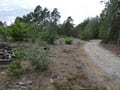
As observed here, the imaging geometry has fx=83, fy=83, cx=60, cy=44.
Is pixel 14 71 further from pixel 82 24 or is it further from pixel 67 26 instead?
pixel 82 24

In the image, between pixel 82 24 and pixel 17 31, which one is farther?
pixel 82 24

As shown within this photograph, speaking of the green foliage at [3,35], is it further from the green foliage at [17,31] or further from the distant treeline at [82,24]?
the green foliage at [17,31]

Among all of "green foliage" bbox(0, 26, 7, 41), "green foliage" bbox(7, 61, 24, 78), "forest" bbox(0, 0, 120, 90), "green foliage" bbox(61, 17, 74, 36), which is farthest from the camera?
"green foliage" bbox(61, 17, 74, 36)

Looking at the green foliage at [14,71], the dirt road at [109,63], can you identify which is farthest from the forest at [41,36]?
the dirt road at [109,63]

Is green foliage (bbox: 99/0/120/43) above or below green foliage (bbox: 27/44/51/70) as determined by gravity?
above

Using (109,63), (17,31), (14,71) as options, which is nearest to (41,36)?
(14,71)

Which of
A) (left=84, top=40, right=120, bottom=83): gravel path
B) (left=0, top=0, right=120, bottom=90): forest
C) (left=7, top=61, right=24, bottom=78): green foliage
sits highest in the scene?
(left=0, top=0, right=120, bottom=90): forest

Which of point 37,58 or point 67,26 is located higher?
point 67,26

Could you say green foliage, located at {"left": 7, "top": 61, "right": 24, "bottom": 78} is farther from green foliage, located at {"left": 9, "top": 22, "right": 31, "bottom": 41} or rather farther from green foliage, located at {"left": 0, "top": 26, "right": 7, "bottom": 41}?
green foliage, located at {"left": 9, "top": 22, "right": 31, "bottom": 41}

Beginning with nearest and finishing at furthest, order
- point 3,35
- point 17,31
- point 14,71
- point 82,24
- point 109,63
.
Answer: point 14,71 → point 109,63 → point 3,35 → point 17,31 → point 82,24

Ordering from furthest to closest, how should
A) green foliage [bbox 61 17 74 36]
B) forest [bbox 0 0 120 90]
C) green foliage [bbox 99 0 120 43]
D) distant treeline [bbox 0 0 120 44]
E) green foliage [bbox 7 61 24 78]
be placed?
green foliage [bbox 61 17 74 36]
green foliage [bbox 99 0 120 43]
distant treeline [bbox 0 0 120 44]
forest [bbox 0 0 120 90]
green foliage [bbox 7 61 24 78]

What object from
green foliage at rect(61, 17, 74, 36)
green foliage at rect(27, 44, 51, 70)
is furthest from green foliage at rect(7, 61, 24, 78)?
green foliage at rect(61, 17, 74, 36)

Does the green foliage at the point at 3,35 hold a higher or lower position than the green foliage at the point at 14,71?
higher

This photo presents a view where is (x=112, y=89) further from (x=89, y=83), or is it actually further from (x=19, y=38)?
(x=19, y=38)
